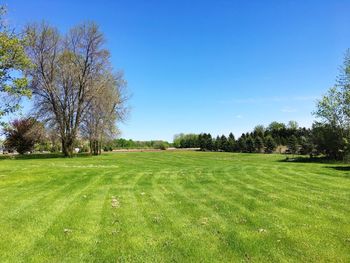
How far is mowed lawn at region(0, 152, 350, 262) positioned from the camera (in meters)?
6.72

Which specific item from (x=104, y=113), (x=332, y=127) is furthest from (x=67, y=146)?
(x=332, y=127)

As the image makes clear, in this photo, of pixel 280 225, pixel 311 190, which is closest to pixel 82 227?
pixel 280 225

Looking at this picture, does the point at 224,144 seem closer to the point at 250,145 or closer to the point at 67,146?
the point at 250,145

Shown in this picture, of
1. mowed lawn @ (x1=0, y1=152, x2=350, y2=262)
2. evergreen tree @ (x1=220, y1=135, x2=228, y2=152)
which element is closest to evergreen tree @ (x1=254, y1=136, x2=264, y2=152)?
evergreen tree @ (x1=220, y1=135, x2=228, y2=152)

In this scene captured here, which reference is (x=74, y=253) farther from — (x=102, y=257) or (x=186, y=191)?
(x=186, y=191)

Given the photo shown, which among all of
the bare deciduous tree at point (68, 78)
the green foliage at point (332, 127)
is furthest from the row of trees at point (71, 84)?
the green foliage at point (332, 127)

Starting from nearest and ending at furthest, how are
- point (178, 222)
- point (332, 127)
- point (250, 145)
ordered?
point (178, 222) → point (332, 127) → point (250, 145)

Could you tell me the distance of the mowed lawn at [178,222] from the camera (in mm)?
6719

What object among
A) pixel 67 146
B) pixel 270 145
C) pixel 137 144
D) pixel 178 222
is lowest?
pixel 178 222

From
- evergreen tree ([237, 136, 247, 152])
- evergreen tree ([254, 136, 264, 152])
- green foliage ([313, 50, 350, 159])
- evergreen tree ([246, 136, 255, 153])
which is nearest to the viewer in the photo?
green foliage ([313, 50, 350, 159])

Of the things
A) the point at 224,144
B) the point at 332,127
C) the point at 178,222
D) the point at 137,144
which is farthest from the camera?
the point at 137,144

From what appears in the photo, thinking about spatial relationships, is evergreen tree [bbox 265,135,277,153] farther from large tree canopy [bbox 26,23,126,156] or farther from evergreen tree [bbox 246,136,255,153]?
large tree canopy [bbox 26,23,126,156]

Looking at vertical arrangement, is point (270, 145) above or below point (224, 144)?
below

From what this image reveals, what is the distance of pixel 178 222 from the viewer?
28.8 feet
